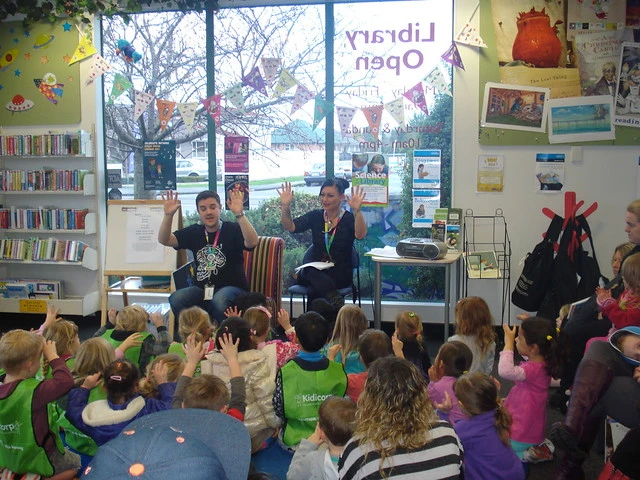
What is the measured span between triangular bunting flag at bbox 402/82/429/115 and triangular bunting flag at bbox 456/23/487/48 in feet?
1.60

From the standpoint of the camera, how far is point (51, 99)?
5730 mm

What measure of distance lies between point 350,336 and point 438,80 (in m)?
2.78

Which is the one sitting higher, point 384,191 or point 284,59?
point 284,59

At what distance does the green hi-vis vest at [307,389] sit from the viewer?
263 cm

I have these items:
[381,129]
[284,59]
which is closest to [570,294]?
[381,129]

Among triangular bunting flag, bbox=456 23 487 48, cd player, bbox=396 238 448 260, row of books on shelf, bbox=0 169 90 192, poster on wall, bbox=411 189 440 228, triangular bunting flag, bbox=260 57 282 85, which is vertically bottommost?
cd player, bbox=396 238 448 260

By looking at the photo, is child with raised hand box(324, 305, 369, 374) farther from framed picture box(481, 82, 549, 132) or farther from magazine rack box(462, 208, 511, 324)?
framed picture box(481, 82, 549, 132)

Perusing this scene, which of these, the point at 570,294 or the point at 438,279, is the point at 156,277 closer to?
the point at 438,279

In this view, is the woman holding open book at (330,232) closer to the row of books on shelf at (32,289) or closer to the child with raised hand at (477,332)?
the child with raised hand at (477,332)

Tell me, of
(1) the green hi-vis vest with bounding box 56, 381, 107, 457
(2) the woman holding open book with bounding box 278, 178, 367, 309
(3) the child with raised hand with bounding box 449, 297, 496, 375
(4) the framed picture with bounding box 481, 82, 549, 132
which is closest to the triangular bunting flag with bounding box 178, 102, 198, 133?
(2) the woman holding open book with bounding box 278, 178, 367, 309

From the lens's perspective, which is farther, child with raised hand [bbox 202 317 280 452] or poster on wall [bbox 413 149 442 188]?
poster on wall [bbox 413 149 442 188]

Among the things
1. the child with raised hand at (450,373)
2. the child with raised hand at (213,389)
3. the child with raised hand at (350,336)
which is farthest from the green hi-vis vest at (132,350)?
the child with raised hand at (450,373)

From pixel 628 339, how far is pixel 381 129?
3.02 m

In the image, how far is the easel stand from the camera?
525cm
